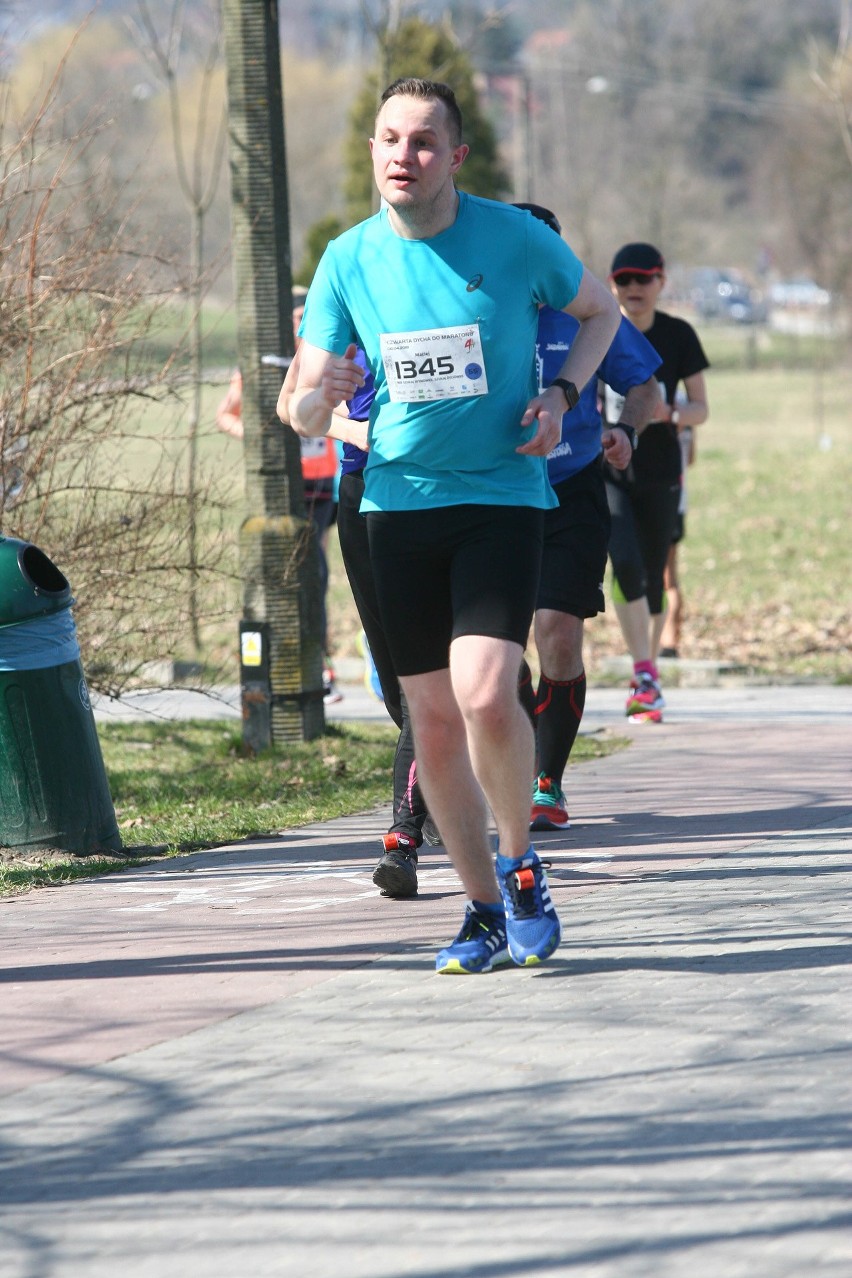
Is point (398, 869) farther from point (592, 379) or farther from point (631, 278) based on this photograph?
point (631, 278)

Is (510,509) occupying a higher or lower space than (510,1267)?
higher

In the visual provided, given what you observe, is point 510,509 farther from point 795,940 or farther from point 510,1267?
point 510,1267

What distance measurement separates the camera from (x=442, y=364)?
454 cm

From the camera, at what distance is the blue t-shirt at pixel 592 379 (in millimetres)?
6512

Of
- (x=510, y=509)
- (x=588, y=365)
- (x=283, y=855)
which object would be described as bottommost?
(x=283, y=855)

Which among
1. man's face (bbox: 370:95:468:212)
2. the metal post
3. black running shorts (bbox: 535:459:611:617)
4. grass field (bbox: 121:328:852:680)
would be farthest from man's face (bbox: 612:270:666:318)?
man's face (bbox: 370:95:468:212)

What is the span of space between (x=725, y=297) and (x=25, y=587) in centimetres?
6055

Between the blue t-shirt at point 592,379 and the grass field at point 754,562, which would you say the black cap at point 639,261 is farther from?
the blue t-shirt at point 592,379

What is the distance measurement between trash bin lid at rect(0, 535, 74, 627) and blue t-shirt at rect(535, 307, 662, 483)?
174 centimetres

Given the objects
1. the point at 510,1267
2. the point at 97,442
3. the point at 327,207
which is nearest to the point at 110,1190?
the point at 510,1267

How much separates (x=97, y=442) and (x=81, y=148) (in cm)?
123

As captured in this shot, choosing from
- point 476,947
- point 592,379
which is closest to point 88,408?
point 592,379

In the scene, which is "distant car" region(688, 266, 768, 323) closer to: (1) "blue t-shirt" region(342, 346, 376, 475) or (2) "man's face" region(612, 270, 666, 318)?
(2) "man's face" region(612, 270, 666, 318)

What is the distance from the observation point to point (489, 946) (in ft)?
15.8
